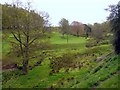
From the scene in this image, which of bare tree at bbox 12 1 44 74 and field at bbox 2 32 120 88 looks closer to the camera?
field at bbox 2 32 120 88

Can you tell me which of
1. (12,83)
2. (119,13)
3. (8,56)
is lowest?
(12,83)

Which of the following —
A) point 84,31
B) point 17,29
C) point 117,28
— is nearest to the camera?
point 117,28

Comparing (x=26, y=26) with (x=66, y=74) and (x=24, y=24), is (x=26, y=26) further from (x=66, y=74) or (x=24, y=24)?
(x=66, y=74)

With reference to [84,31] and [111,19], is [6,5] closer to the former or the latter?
[111,19]

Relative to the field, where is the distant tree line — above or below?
above

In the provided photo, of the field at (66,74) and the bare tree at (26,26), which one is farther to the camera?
the bare tree at (26,26)

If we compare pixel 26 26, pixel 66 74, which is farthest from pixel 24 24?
pixel 66 74

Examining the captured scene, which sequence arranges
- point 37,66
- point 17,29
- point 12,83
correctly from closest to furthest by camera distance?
point 12,83, point 17,29, point 37,66

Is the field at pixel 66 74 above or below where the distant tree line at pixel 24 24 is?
below

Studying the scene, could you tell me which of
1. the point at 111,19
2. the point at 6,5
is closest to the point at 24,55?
the point at 6,5

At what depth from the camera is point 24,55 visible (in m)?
49.3

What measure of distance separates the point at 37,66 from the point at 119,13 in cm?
2195

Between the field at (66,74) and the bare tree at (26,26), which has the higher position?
the bare tree at (26,26)

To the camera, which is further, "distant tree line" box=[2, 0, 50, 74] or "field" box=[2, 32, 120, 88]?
"distant tree line" box=[2, 0, 50, 74]
